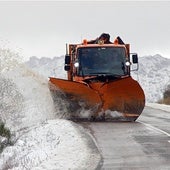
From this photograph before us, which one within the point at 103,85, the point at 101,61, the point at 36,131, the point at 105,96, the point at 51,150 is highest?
the point at 101,61

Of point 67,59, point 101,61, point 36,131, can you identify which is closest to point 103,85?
point 101,61

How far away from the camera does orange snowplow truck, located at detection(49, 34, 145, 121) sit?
17797mm

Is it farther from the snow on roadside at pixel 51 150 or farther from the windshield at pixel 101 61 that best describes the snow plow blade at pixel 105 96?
the snow on roadside at pixel 51 150

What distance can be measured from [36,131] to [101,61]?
4.01 metres

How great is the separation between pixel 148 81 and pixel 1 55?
Answer: 105m

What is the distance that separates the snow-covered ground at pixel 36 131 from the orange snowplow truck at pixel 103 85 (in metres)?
1.18

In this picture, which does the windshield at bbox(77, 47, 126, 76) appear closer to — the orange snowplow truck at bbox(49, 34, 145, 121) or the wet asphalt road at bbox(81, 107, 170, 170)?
the orange snowplow truck at bbox(49, 34, 145, 121)

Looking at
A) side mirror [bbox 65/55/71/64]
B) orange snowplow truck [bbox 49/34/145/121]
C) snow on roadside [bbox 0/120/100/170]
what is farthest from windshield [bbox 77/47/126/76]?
snow on roadside [bbox 0/120/100/170]

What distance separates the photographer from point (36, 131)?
16.0 metres

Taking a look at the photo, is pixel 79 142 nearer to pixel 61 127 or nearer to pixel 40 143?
pixel 40 143

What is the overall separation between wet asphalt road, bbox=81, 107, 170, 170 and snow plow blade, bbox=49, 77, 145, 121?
25.3 inches

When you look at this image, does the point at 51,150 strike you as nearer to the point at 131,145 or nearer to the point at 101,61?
the point at 131,145

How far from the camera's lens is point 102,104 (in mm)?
17875

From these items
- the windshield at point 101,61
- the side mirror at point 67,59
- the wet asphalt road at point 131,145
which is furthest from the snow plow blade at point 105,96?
the side mirror at point 67,59
